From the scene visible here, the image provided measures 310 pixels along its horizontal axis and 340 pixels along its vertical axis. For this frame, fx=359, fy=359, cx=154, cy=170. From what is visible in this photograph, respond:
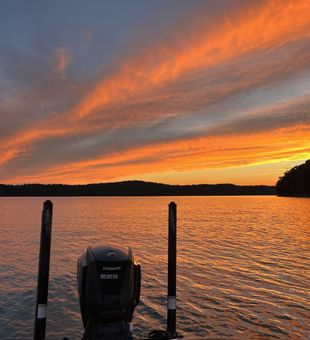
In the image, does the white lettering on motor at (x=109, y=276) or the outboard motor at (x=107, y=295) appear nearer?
the outboard motor at (x=107, y=295)

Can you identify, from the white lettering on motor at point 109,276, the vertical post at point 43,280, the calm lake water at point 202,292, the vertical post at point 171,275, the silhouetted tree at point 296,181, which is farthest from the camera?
the silhouetted tree at point 296,181

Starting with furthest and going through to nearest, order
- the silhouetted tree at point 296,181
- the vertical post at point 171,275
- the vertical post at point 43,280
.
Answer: the silhouetted tree at point 296,181, the vertical post at point 171,275, the vertical post at point 43,280

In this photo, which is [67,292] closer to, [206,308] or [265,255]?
[206,308]

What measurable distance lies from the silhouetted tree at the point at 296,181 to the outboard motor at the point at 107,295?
163593mm

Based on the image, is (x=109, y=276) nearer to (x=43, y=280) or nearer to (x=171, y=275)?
(x=43, y=280)

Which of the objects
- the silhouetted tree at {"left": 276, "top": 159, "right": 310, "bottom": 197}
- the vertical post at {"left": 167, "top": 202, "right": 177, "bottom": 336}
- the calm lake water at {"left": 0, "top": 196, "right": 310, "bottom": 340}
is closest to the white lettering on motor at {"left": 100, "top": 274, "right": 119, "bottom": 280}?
the vertical post at {"left": 167, "top": 202, "right": 177, "bottom": 336}

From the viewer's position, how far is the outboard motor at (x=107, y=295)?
5.67 metres

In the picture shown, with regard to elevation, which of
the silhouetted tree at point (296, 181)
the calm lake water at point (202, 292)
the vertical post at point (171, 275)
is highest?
the silhouetted tree at point (296, 181)

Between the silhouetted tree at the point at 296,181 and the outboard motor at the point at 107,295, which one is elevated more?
the silhouetted tree at the point at 296,181

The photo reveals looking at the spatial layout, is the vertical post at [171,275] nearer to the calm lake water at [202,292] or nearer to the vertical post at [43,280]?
the calm lake water at [202,292]

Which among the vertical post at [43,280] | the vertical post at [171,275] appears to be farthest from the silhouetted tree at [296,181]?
the vertical post at [43,280]

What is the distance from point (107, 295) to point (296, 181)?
576 ft

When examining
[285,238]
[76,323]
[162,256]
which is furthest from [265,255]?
[76,323]

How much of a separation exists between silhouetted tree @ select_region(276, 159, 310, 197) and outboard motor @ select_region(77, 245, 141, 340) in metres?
164
